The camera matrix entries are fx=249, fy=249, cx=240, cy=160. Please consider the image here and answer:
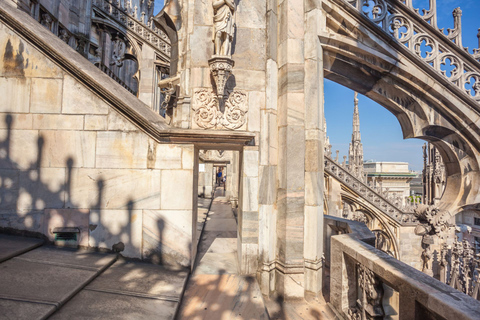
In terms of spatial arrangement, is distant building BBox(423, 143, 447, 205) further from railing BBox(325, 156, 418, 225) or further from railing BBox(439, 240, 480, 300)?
railing BBox(439, 240, 480, 300)

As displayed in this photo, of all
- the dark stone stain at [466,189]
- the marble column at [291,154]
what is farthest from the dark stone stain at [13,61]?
the dark stone stain at [466,189]

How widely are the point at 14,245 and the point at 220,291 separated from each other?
2799mm

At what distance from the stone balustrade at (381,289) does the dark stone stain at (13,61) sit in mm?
5204

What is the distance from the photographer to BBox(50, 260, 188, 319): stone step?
2.46 m

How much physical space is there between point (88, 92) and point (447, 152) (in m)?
7.19

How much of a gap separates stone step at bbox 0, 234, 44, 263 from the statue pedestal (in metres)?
3.37

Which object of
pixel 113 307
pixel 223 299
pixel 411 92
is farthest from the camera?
pixel 411 92

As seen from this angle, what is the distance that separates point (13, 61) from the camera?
3.62 metres

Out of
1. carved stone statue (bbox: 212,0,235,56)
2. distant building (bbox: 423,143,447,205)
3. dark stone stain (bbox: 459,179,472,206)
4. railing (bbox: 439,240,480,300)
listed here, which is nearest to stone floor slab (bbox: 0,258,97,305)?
carved stone statue (bbox: 212,0,235,56)

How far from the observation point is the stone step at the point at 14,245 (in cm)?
298

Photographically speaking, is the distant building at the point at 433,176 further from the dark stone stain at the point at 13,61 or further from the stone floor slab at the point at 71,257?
the dark stone stain at the point at 13,61

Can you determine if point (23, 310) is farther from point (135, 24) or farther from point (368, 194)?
point (135, 24)

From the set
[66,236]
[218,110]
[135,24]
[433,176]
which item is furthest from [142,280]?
[433,176]

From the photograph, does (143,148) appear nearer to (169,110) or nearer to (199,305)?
(169,110)
